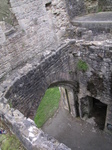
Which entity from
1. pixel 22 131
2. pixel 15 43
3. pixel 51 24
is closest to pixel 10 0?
pixel 15 43

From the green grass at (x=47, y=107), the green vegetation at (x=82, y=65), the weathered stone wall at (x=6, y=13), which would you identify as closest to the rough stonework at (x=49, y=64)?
the green vegetation at (x=82, y=65)

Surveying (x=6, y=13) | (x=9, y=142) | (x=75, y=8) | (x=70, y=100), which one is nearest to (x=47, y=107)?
(x=70, y=100)

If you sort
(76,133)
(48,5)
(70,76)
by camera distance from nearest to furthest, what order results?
(70,76)
(76,133)
(48,5)

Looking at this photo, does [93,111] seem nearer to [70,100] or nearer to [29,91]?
[70,100]

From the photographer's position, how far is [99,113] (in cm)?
643

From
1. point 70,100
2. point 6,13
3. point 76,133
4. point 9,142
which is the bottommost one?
point 76,133

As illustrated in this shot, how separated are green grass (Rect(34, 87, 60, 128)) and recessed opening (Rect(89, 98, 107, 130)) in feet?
6.35

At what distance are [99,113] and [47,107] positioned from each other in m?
2.64

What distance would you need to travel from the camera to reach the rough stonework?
2.54 metres

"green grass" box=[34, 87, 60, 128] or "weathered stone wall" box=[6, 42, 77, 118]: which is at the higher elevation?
"weathered stone wall" box=[6, 42, 77, 118]

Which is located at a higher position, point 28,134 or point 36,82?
point 28,134

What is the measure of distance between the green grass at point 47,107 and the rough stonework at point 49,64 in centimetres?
81

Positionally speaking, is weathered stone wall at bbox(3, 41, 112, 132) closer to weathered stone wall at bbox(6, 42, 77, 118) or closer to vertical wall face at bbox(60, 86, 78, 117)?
weathered stone wall at bbox(6, 42, 77, 118)

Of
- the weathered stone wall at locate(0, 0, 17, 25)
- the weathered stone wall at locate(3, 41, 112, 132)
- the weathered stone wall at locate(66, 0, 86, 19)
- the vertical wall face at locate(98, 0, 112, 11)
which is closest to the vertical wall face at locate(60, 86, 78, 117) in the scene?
the weathered stone wall at locate(3, 41, 112, 132)
